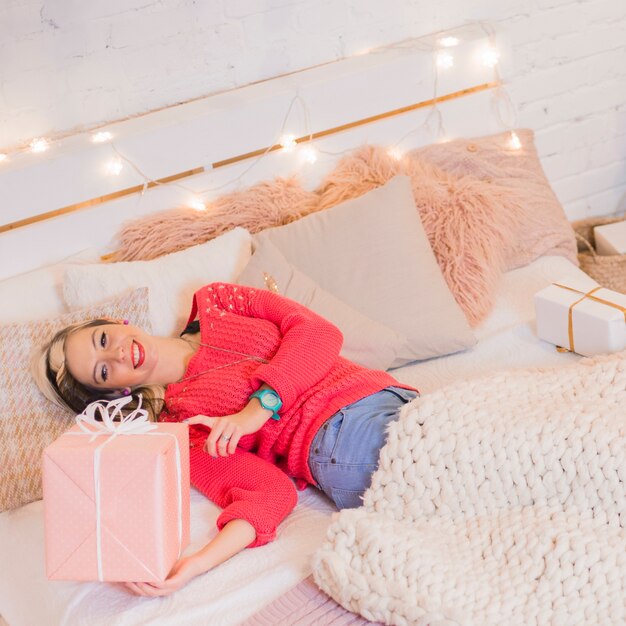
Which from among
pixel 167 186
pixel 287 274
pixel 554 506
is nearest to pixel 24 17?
pixel 167 186

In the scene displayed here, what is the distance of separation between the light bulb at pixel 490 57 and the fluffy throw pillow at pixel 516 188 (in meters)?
0.22

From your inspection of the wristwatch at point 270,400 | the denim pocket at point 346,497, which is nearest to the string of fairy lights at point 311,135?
the wristwatch at point 270,400

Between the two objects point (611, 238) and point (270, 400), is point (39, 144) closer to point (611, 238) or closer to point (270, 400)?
point (270, 400)

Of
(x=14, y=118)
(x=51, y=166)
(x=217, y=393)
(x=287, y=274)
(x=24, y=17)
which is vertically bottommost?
(x=217, y=393)

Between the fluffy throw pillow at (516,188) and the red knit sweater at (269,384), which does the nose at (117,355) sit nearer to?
the red knit sweater at (269,384)

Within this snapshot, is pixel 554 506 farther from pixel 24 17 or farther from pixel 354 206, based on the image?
pixel 24 17

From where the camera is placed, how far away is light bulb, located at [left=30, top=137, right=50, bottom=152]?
2.01m

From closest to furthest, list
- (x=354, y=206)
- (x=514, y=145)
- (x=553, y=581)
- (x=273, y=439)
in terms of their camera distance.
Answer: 1. (x=553, y=581)
2. (x=273, y=439)
3. (x=354, y=206)
4. (x=514, y=145)

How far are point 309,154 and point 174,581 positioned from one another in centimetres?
127

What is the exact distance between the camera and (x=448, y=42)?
7.59 feet

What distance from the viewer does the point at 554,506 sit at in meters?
1.27

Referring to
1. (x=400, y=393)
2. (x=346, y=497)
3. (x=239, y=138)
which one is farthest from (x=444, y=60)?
(x=346, y=497)

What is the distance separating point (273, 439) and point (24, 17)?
1182 mm

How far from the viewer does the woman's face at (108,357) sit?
5.28 feet
